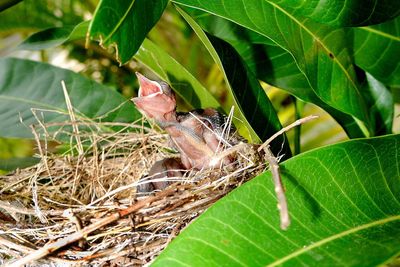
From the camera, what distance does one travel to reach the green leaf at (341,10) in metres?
0.58

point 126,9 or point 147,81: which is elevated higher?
point 126,9

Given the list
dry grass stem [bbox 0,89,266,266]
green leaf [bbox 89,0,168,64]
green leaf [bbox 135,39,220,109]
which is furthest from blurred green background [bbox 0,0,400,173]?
green leaf [bbox 89,0,168,64]

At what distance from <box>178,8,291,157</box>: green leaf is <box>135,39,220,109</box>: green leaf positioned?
17 centimetres

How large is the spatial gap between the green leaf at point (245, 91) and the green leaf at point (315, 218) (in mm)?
129

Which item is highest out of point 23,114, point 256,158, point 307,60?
point 307,60

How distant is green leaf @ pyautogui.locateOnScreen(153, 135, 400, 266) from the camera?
1.47 feet

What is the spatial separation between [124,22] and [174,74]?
370mm

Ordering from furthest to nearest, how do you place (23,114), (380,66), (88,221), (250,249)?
(23,114) → (380,66) → (88,221) → (250,249)

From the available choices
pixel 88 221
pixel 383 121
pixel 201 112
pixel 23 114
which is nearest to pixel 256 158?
pixel 201 112

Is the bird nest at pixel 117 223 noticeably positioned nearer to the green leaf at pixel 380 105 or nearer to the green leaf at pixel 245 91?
the green leaf at pixel 245 91

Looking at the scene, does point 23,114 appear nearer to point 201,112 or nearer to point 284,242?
point 201,112

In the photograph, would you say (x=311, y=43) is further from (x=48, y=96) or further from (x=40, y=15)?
(x=40, y=15)

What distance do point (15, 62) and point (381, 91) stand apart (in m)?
0.62

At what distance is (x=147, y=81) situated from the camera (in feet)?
2.03
